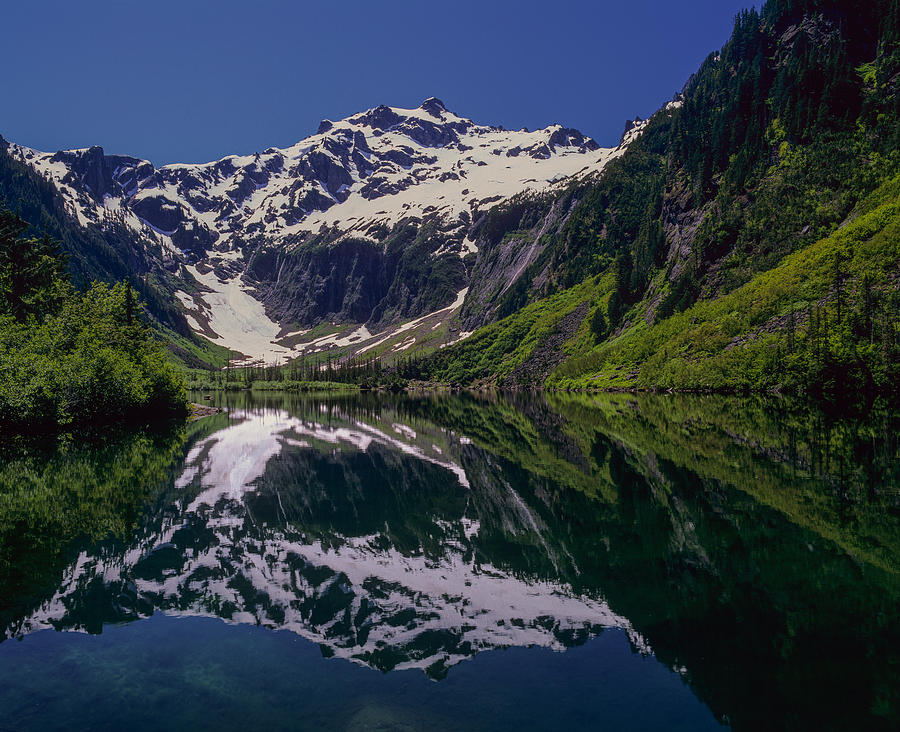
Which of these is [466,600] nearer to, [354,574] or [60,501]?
[354,574]

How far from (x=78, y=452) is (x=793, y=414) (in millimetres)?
55635

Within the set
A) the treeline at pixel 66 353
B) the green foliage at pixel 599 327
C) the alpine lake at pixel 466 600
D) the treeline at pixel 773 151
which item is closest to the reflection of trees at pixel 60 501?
the alpine lake at pixel 466 600

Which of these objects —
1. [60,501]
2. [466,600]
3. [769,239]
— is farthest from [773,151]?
[60,501]

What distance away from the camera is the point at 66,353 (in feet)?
173

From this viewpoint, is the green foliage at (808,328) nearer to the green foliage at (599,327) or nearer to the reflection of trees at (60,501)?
the green foliage at (599,327)

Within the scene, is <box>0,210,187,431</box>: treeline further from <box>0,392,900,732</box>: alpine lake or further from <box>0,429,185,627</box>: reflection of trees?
<box>0,392,900,732</box>: alpine lake

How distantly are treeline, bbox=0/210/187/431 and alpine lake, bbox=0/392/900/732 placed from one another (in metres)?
20.8

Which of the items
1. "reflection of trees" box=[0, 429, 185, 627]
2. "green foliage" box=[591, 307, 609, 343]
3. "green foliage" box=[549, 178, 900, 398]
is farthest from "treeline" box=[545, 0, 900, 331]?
"reflection of trees" box=[0, 429, 185, 627]

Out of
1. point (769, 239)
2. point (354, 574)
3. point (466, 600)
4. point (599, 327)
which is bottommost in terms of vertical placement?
point (354, 574)

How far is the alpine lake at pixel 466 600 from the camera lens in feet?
27.8

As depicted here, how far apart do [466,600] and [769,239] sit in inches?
4329

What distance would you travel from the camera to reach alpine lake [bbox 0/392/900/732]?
27.8 feet

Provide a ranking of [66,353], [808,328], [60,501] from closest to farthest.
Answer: [60,501], [66,353], [808,328]

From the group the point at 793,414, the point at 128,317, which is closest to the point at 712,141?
the point at 793,414
